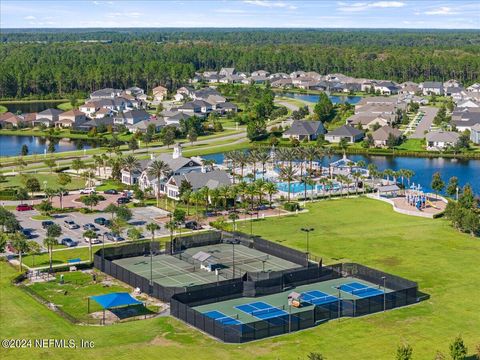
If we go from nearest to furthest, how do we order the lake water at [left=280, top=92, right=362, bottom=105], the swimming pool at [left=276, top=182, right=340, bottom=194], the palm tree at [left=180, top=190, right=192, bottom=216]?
Answer: 1. the palm tree at [left=180, top=190, right=192, bottom=216]
2. the swimming pool at [left=276, top=182, right=340, bottom=194]
3. the lake water at [left=280, top=92, right=362, bottom=105]

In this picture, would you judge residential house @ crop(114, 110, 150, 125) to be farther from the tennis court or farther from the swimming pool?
the tennis court

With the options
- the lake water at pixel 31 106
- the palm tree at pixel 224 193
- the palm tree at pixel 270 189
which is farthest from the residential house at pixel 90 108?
the palm tree at pixel 270 189

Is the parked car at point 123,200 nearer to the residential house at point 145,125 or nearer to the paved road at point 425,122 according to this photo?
the residential house at point 145,125

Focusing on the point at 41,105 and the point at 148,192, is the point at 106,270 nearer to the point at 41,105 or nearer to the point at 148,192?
the point at 148,192

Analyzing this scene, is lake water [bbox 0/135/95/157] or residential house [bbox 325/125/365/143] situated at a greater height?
residential house [bbox 325/125/365/143]

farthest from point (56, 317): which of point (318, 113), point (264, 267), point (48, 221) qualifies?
point (318, 113)

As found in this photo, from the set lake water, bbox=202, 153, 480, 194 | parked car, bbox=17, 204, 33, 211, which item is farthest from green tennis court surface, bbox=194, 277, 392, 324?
lake water, bbox=202, 153, 480, 194

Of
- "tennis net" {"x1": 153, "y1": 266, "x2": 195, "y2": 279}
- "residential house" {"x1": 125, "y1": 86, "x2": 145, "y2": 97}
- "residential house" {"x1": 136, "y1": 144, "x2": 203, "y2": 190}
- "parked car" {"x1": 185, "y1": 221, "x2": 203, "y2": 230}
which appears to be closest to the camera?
"tennis net" {"x1": 153, "y1": 266, "x2": 195, "y2": 279}

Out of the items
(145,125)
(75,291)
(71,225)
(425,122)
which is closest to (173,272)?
(75,291)
